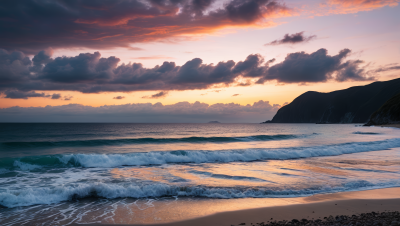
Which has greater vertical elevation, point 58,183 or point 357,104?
point 357,104

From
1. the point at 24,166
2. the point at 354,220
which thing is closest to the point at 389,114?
the point at 354,220

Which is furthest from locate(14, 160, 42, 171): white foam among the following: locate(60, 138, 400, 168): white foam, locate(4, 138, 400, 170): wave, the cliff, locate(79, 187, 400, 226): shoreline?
the cliff

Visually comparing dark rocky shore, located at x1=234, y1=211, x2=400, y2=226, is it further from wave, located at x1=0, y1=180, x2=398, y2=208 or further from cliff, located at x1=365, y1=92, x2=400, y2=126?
cliff, located at x1=365, y1=92, x2=400, y2=126

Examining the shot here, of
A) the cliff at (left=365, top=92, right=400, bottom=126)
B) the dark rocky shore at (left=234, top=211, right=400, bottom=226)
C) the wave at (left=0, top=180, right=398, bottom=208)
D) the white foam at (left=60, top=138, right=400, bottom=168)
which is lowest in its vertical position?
the white foam at (left=60, top=138, right=400, bottom=168)

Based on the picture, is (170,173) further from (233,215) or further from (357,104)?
(357,104)

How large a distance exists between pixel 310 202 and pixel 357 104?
22966 cm

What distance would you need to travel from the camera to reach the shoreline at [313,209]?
21.8 ft

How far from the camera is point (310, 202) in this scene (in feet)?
27.1

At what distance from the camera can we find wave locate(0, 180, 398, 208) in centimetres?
884

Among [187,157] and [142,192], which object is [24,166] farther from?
[187,157]

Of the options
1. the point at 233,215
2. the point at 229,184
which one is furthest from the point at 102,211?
the point at 229,184

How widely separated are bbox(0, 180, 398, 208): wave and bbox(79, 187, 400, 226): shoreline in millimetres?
857

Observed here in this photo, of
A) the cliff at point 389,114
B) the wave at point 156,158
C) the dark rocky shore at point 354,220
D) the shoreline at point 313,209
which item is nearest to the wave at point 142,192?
the shoreline at point 313,209

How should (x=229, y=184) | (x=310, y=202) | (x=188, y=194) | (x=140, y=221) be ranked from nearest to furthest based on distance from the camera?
(x=140, y=221) → (x=310, y=202) → (x=188, y=194) → (x=229, y=184)
